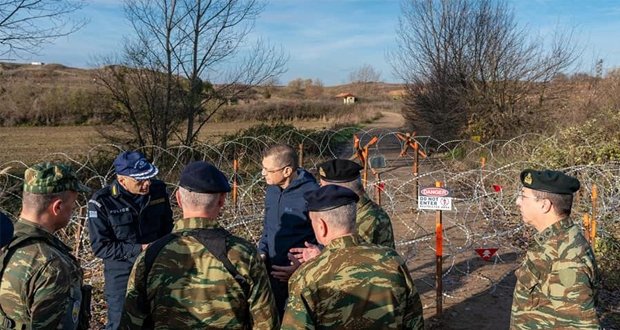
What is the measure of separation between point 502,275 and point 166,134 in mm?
9086

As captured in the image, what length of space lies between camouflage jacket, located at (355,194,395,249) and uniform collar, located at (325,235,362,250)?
0.97 m

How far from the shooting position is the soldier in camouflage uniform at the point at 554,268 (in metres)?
2.53

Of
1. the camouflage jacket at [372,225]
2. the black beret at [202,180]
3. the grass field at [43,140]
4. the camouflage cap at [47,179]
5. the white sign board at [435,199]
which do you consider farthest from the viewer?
the grass field at [43,140]

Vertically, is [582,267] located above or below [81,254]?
above

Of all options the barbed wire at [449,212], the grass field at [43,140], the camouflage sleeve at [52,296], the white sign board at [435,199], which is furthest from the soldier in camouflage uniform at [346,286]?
the grass field at [43,140]

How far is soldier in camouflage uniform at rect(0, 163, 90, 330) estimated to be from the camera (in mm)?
2000

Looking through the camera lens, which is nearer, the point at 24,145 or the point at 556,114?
the point at 556,114

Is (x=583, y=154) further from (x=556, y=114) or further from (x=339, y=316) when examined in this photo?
(x=339, y=316)

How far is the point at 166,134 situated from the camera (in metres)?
12.9

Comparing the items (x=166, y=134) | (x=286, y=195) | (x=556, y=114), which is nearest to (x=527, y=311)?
(x=286, y=195)

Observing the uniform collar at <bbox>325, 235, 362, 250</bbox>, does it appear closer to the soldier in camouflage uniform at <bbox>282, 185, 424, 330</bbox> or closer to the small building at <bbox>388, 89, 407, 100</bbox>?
the soldier in camouflage uniform at <bbox>282, 185, 424, 330</bbox>

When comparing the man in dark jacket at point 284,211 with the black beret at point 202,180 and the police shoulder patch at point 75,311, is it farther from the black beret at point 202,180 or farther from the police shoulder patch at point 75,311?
the police shoulder patch at point 75,311

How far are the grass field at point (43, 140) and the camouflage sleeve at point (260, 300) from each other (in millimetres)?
15623

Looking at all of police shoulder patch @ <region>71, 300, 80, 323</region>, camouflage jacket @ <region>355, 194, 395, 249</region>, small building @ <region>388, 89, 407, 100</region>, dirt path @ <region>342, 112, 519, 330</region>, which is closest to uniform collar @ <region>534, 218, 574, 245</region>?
camouflage jacket @ <region>355, 194, 395, 249</region>
